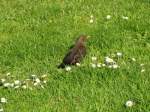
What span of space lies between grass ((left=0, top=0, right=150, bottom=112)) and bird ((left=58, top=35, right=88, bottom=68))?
0.18 m

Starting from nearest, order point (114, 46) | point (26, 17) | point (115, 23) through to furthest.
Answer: point (114, 46), point (115, 23), point (26, 17)

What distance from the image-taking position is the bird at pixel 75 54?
947 centimetres

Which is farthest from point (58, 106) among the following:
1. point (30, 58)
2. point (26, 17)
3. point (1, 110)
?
point (26, 17)

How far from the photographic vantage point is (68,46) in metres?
10.7

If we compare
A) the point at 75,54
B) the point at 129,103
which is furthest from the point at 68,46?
the point at 129,103

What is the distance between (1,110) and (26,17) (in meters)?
4.62

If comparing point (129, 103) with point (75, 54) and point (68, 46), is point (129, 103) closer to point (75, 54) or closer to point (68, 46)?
point (75, 54)

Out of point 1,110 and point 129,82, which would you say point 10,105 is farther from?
point 129,82

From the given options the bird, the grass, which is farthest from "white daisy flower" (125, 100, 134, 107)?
the bird

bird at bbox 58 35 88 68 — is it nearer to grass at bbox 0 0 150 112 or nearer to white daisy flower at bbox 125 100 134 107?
grass at bbox 0 0 150 112

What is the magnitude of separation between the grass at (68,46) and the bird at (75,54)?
0.18 m

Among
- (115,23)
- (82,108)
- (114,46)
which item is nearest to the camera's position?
(82,108)

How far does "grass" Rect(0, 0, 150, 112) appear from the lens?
844 cm

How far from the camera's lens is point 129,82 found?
8734mm
